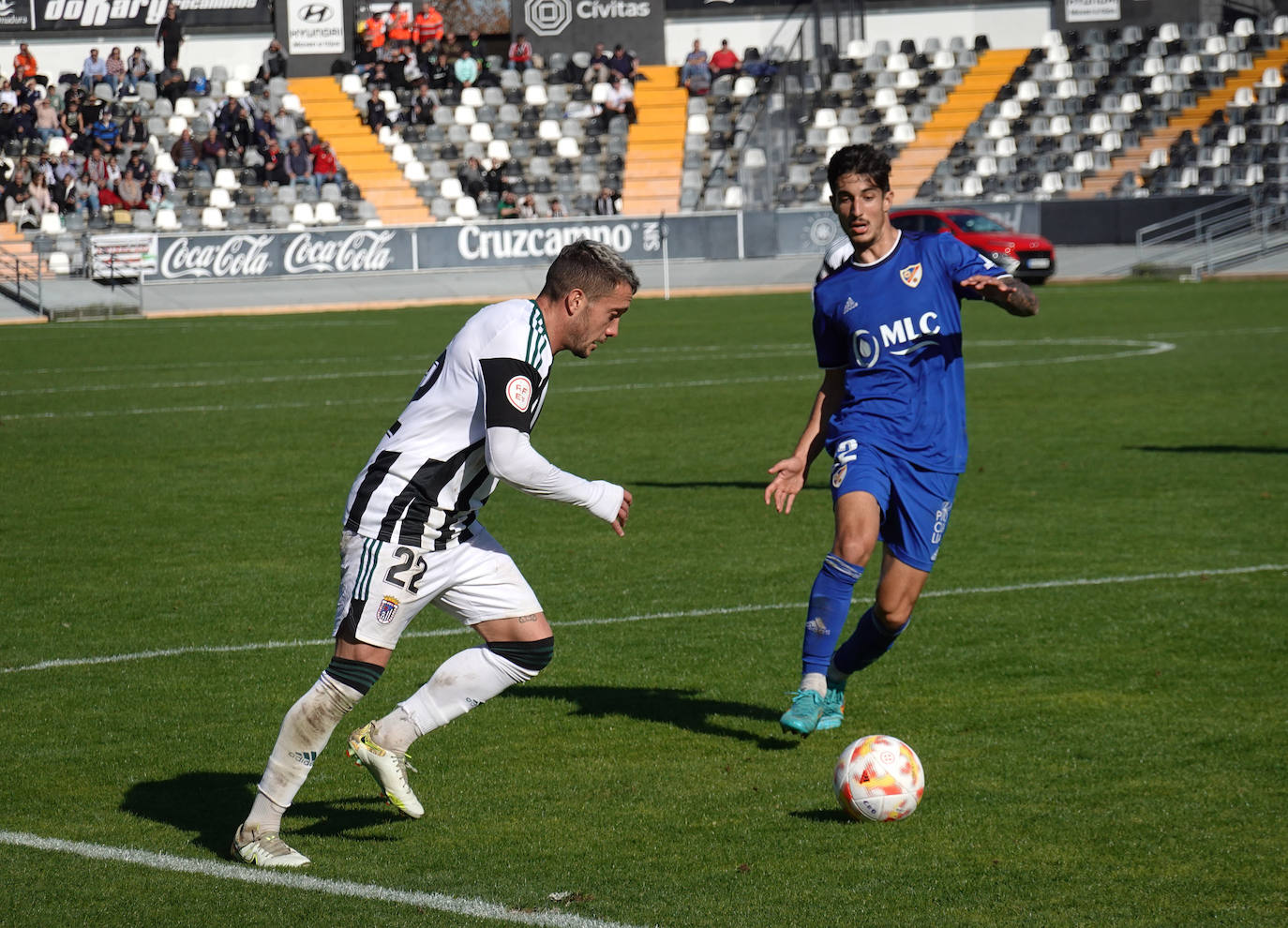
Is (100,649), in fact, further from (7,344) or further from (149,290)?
(149,290)

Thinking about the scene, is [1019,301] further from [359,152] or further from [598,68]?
[598,68]

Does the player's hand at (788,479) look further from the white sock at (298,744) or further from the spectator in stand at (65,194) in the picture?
the spectator in stand at (65,194)

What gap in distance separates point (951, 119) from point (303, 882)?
142ft

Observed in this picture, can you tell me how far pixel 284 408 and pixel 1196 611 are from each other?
11.8 metres

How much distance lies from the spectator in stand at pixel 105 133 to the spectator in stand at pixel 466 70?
953cm

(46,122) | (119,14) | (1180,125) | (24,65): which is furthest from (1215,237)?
(24,65)

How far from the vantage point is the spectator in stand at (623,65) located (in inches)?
1826

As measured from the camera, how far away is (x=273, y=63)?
4506cm

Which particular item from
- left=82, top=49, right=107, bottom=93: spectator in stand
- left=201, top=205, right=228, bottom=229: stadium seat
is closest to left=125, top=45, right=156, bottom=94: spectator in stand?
left=82, top=49, right=107, bottom=93: spectator in stand

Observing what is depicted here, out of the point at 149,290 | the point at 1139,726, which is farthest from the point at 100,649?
the point at 149,290

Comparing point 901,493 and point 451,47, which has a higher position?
point 451,47

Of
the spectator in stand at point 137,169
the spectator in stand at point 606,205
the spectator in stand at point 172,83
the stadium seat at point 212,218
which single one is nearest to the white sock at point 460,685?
the spectator in stand at point 606,205

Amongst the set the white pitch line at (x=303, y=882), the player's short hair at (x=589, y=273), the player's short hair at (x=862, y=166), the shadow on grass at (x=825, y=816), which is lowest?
the shadow on grass at (x=825, y=816)

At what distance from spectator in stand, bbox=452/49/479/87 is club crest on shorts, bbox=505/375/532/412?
4298 cm
